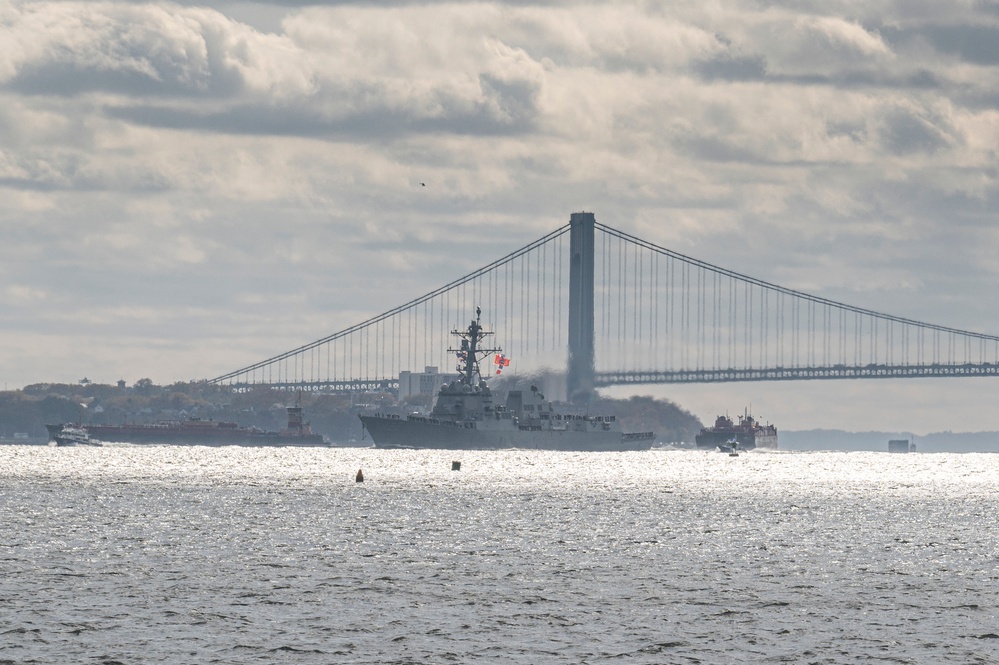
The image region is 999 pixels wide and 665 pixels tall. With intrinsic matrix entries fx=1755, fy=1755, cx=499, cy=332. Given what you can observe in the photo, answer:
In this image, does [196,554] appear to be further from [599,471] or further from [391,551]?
[599,471]

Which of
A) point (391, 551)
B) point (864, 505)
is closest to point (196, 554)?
point (391, 551)

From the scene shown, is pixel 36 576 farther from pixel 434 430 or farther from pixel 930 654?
pixel 434 430

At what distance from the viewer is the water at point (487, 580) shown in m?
33.2

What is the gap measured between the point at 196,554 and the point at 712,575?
14937 millimetres

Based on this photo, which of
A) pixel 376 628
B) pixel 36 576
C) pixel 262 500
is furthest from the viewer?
pixel 262 500

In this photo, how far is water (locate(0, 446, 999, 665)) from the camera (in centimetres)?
3316

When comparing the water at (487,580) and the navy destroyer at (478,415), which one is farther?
the navy destroyer at (478,415)

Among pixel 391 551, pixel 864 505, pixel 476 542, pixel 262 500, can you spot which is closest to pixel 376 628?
pixel 391 551

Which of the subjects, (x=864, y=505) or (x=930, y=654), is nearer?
(x=930, y=654)

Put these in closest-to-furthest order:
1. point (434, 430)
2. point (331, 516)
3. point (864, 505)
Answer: point (331, 516) → point (864, 505) → point (434, 430)

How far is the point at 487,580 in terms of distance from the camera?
44.6 meters

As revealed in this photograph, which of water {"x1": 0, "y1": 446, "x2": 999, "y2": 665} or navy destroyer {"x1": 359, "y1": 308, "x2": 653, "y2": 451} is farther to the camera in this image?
navy destroyer {"x1": 359, "y1": 308, "x2": 653, "y2": 451}

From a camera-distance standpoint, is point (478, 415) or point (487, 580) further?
point (478, 415)

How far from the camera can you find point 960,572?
48.2 metres
